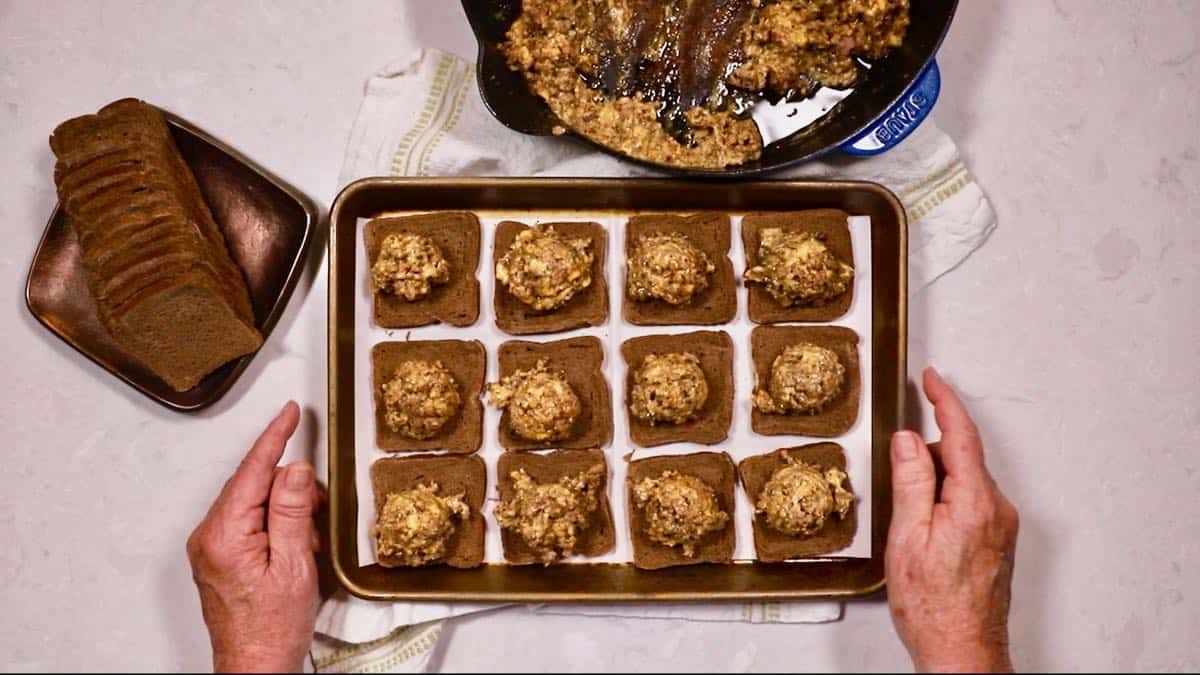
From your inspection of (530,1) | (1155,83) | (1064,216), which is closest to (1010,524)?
(1064,216)

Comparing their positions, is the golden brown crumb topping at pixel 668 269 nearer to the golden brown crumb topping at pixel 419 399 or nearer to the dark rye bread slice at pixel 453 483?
the golden brown crumb topping at pixel 419 399

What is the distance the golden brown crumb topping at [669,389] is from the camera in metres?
2.86

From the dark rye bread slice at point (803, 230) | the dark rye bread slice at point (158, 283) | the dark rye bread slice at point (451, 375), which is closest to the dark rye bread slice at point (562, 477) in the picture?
the dark rye bread slice at point (451, 375)

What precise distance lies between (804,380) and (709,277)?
432mm

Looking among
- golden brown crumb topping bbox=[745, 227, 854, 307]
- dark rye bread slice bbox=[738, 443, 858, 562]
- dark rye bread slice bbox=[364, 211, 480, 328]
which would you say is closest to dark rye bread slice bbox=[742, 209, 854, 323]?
golden brown crumb topping bbox=[745, 227, 854, 307]

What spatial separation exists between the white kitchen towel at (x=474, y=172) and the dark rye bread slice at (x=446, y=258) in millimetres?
185

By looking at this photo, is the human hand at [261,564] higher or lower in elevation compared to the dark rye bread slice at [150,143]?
lower

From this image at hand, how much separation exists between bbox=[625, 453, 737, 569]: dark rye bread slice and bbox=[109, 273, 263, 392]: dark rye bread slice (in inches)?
50.2

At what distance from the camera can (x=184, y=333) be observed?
112 inches

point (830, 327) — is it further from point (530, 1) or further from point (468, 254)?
point (530, 1)

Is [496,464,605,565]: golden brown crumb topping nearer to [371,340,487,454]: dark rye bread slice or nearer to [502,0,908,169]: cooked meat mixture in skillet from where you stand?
[371,340,487,454]: dark rye bread slice

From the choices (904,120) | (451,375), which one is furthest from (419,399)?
(904,120)

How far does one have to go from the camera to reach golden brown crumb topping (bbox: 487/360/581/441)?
2873mm

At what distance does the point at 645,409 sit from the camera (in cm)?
291
